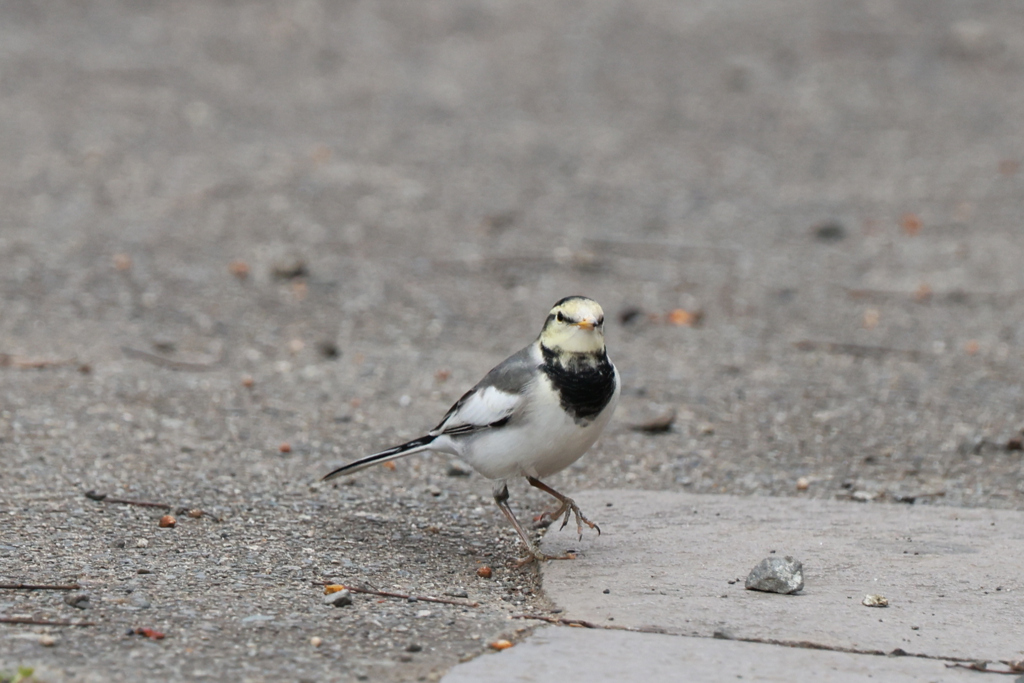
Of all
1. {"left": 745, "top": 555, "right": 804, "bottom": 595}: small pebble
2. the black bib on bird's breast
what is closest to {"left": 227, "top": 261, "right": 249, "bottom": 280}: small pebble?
the black bib on bird's breast

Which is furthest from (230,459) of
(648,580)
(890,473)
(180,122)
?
(180,122)

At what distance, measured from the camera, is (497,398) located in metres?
4.17

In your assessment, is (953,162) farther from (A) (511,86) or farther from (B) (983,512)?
(B) (983,512)

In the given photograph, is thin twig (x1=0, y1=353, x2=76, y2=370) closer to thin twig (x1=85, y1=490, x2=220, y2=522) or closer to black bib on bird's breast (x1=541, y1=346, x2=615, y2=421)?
thin twig (x1=85, y1=490, x2=220, y2=522)

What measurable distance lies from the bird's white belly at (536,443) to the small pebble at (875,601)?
0.99m

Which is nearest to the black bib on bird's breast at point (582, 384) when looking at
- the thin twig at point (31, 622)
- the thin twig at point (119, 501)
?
the thin twig at point (119, 501)

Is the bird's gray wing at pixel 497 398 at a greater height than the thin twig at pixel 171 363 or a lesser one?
greater

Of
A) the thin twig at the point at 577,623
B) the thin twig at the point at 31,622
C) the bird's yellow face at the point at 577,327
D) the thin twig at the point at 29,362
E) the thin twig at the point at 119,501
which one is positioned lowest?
the thin twig at the point at 31,622

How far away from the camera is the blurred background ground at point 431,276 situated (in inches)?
160

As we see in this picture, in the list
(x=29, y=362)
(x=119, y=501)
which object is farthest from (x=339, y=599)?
(x=29, y=362)

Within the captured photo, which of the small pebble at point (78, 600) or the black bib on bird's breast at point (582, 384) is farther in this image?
the black bib on bird's breast at point (582, 384)

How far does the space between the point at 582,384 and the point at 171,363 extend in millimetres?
3162

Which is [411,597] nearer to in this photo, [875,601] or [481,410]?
[481,410]

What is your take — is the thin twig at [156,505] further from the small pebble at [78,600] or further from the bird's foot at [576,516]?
the bird's foot at [576,516]
